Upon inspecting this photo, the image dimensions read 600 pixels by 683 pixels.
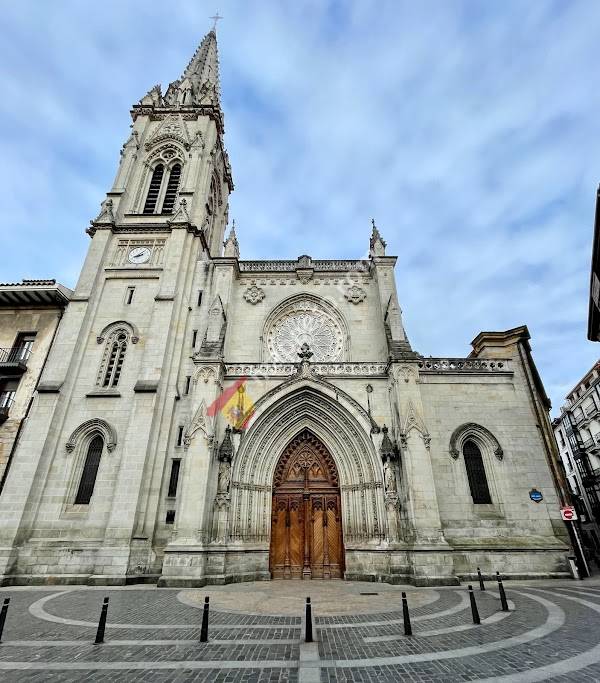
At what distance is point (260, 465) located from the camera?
1627cm

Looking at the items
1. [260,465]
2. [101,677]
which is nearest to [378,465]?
[260,465]

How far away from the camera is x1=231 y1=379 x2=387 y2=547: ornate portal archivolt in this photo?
15.1 metres

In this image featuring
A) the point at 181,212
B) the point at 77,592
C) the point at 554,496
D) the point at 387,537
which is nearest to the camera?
the point at 77,592

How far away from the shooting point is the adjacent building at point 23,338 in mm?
17312

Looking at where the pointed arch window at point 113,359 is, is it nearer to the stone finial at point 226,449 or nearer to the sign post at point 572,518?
the stone finial at point 226,449

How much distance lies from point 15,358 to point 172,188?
14.3 m

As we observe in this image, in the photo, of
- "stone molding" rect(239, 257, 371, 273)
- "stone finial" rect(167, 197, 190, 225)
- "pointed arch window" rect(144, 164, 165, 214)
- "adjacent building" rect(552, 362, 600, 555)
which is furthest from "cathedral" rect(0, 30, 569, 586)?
"adjacent building" rect(552, 362, 600, 555)

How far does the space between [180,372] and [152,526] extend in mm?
6912

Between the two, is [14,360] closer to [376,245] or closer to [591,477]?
[376,245]

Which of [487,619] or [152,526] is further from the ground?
[152,526]

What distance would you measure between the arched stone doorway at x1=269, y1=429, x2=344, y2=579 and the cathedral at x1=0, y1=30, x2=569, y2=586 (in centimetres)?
8

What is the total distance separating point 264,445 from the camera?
1653 centimetres

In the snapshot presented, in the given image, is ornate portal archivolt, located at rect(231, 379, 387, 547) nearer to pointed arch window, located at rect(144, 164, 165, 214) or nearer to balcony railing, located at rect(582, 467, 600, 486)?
pointed arch window, located at rect(144, 164, 165, 214)

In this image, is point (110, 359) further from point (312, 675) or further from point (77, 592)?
point (312, 675)
